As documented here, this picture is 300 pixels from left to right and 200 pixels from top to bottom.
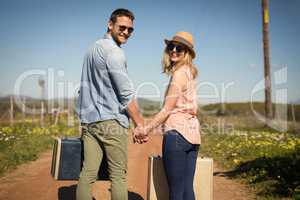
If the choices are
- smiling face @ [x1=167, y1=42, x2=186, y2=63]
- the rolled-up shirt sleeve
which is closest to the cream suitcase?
the rolled-up shirt sleeve

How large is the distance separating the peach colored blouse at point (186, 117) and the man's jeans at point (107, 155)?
0.50m

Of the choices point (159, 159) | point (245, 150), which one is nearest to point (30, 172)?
point (159, 159)

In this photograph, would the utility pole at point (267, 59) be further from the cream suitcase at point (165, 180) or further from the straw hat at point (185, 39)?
the straw hat at point (185, 39)

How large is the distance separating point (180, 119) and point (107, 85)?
80cm

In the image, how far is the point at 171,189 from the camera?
132 inches

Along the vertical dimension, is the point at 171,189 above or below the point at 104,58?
below

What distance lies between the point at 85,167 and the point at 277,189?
376 centimetres

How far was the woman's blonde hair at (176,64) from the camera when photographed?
3.36m

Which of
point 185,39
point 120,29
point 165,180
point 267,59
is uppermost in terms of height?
point 267,59

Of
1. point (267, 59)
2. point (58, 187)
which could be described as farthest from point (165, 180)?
point (267, 59)

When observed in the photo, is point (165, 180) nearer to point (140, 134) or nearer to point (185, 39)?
point (140, 134)

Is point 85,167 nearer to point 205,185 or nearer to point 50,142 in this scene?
point 205,185

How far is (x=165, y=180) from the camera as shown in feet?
11.8

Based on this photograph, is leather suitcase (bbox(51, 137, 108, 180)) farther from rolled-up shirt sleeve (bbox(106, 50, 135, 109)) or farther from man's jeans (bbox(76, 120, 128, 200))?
rolled-up shirt sleeve (bbox(106, 50, 135, 109))
